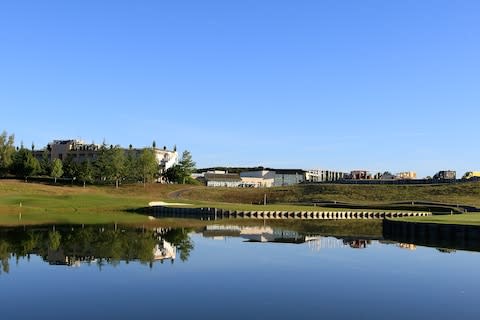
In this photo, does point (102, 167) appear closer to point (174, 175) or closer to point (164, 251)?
point (174, 175)

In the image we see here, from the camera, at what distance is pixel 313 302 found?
2370cm

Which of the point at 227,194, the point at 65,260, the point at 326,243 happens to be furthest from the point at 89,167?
the point at 65,260

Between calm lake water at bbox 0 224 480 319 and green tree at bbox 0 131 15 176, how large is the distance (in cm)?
11404

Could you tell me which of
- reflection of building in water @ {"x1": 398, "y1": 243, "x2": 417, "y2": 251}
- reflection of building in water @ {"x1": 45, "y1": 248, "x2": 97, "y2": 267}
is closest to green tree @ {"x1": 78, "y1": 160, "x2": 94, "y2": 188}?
reflection of building in water @ {"x1": 45, "y1": 248, "x2": 97, "y2": 267}

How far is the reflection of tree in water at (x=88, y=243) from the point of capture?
36.6 meters

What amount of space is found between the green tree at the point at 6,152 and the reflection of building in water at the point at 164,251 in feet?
406

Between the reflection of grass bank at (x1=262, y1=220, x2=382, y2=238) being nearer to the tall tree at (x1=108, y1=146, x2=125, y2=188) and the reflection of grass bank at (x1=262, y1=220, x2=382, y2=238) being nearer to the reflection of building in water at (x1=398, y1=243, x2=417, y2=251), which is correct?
the reflection of building in water at (x1=398, y1=243, x2=417, y2=251)

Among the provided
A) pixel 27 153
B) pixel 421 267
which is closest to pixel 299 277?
pixel 421 267

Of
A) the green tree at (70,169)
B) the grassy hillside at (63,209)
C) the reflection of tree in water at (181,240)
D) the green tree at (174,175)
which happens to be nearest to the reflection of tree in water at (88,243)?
the reflection of tree in water at (181,240)

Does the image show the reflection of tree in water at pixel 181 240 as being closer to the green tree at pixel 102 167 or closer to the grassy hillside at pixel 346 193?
the grassy hillside at pixel 346 193

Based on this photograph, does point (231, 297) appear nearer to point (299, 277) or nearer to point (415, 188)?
point (299, 277)

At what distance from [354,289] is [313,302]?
4.05 meters

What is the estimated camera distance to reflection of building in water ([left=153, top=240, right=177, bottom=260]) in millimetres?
37594

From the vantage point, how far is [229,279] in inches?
1155
